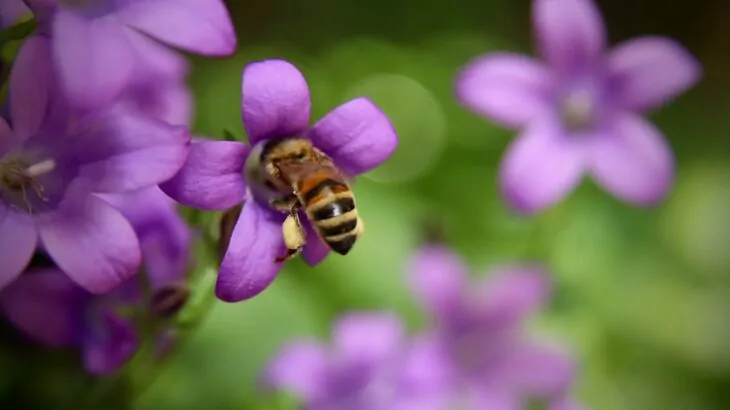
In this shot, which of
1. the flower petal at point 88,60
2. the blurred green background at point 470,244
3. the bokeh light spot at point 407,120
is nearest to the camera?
the flower petal at point 88,60

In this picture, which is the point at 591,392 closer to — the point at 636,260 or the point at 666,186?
the point at 636,260

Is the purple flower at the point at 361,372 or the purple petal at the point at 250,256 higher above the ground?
the purple petal at the point at 250,256

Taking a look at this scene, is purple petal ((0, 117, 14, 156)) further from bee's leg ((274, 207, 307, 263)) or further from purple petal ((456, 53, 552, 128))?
purple petal ((456, 53, 552, 128))

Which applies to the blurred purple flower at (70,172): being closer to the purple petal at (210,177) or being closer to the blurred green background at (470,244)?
the purple petal at (210,177)

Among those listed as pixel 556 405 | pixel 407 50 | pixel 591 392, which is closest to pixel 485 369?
pixel 556 405

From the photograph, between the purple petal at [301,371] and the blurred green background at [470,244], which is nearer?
the purple petal at [301,371]

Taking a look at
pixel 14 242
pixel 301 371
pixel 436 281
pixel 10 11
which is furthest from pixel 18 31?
pixel 436 281

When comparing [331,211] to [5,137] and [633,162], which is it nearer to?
[5,137]

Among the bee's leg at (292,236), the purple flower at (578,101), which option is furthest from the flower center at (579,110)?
the bee's leg at (292,236)
